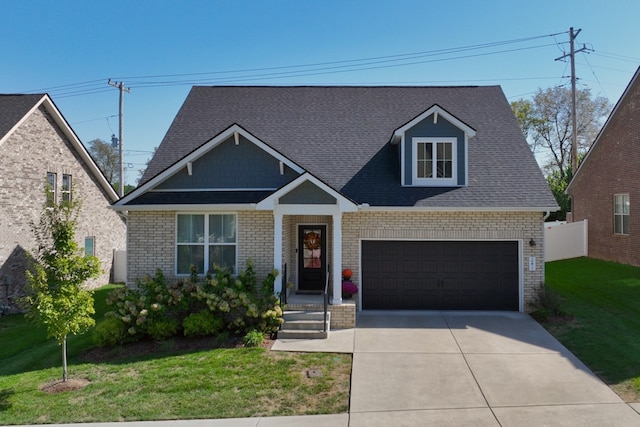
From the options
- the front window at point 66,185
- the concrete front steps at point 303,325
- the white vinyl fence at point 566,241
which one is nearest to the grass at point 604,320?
the white vinyl fence at point 566,241

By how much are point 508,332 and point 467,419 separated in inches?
Answer: 191

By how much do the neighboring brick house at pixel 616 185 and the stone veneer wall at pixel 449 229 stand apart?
27.7 ft

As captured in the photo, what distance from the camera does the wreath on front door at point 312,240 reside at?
14.2 metres

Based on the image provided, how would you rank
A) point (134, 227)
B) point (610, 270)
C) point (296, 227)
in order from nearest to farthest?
1. point (134, 227)
2. point (296, 227)
3. point (610, 270)

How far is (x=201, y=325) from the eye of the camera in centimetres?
1064

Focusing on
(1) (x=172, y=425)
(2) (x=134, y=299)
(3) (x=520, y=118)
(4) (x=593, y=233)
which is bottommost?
(1) (x=172, y=425)

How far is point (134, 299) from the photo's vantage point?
11000 millimetres

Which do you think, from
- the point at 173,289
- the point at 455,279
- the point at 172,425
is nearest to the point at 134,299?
the point at 173,289

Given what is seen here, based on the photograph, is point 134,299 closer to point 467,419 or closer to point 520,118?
point 467,419

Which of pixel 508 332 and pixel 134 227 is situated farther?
pixel 134 227

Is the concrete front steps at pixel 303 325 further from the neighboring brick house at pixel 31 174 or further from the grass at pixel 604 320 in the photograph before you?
the neighboring brick house at pixel 31 174

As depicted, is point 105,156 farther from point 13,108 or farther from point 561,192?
point 561,192

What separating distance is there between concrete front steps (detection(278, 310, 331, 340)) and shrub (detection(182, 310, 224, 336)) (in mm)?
1498

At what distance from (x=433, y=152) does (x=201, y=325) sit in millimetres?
8097
